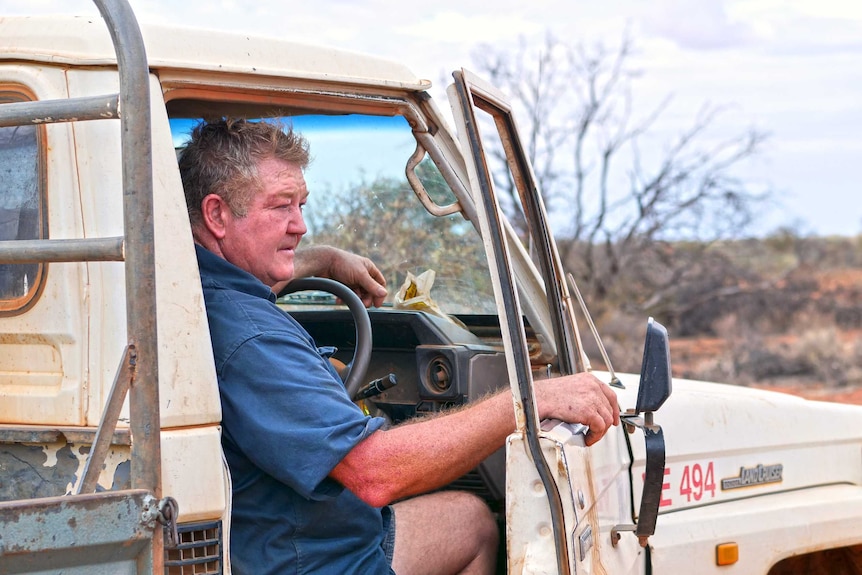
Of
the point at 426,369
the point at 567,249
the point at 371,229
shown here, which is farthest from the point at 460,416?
the point at 567,249

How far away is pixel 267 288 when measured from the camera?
8.02 feet

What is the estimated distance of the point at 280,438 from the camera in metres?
2.14

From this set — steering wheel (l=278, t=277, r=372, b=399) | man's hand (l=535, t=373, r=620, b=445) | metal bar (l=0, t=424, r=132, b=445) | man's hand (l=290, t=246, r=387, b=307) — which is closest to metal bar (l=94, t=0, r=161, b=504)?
metal bar (l=0, t=424, r=132, b=445)

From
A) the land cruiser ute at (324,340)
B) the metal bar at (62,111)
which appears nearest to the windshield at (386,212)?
the land cruiser ute at (324,340)

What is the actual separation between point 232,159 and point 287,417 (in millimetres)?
696

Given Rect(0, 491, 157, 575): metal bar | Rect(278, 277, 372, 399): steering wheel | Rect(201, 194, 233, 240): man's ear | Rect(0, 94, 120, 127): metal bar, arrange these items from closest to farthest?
Rect(0, 491, 157, 575): metal bar, Rect(0, 94, 120, 127): metal bar, Rect(201, 194, 233, 240): man's ear, Rect(278, 277, 372, 399): steering wheel

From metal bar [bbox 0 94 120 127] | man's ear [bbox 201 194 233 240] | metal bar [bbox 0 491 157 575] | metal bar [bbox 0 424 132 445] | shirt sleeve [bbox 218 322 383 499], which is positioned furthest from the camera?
man's ear [bbox 201 194 233 240]

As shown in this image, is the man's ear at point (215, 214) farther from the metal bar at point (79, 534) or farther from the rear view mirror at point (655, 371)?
the rear view mirror at point (655, 371)

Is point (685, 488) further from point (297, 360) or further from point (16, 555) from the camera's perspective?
point (16, 555)

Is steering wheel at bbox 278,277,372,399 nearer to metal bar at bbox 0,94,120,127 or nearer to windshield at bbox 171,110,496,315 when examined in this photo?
windshield at bbox 171,110,496,315

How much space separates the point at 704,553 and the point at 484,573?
2.33 feet

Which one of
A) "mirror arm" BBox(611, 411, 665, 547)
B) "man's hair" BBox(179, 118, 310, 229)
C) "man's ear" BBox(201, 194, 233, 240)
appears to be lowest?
"mirror arm" BBox(611, 411, 665, 547)

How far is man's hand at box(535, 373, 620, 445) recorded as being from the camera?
2307mm

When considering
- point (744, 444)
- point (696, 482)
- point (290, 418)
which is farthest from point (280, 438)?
point (744, 444)
